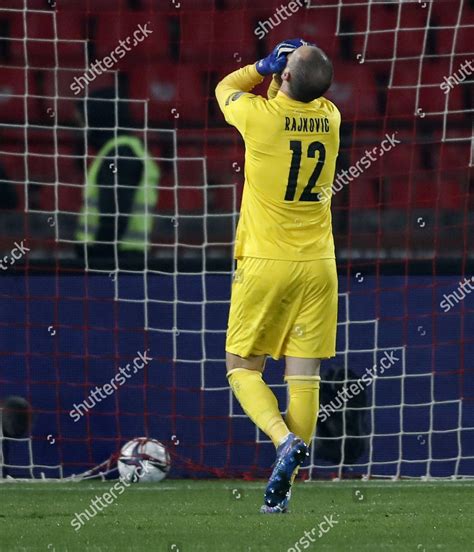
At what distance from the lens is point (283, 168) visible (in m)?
5.54

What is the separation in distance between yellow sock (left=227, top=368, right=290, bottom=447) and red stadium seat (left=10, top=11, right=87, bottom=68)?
371 cm

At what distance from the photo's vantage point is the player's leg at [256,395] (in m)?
5.43

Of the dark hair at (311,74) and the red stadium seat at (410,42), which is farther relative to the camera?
the red stadium seat at (410,42)

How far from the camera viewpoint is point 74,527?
5531 mm

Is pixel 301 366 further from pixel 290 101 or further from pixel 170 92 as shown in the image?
pixel 170 92

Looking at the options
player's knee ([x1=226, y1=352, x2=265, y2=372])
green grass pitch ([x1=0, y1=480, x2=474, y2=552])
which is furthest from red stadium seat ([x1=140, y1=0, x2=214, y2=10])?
player's knee ([x1=226, y1=352, x2=265, y2=372])

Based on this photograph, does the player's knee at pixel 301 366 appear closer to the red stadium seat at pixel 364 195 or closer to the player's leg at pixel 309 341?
the player's leg at pixel 309 341

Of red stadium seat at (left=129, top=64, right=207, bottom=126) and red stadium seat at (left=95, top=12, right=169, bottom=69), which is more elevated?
red stadium seat at (left=95, top=12, right=169, bottom=69)

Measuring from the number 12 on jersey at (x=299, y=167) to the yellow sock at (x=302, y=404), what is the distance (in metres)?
0.73

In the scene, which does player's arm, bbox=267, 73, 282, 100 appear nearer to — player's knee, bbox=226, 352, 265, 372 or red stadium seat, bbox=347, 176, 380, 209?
player's knee, bbox=226, 352, 265, 372

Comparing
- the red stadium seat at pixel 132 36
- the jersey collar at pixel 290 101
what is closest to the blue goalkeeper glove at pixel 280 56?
the jersey collar at pixel 290 101

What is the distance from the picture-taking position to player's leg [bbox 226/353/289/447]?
5430 millimetres

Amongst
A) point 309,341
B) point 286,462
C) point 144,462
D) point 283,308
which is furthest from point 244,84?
point 144,462

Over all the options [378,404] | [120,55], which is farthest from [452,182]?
[120,55]
